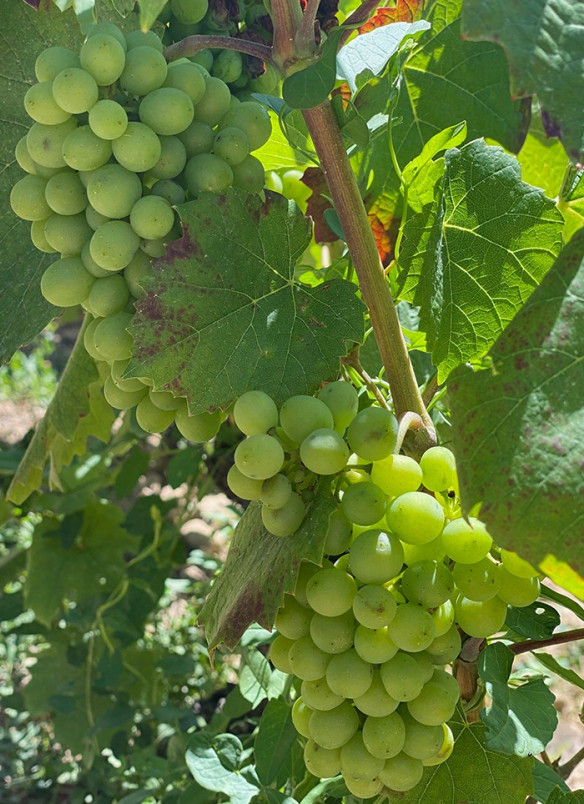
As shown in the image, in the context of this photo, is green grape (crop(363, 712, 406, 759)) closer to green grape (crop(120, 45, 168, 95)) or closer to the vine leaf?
the vine leaf

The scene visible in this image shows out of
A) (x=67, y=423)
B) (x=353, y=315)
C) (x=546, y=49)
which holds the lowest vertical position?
(x=67, y=423)

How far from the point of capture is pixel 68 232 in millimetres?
617

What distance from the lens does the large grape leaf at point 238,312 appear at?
589 mm

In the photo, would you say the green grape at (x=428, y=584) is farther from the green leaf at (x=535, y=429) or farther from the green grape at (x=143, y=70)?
the green grape at (x=143, y=70)

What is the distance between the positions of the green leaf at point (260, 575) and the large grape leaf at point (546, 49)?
0.91 feet

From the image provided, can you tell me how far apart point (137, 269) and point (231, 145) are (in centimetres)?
11

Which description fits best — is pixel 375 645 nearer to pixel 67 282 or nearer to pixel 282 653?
pixel 282 653

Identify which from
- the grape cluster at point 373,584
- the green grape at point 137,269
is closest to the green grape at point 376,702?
the grape cluster at point 373,584

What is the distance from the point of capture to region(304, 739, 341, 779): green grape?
593 millimetres

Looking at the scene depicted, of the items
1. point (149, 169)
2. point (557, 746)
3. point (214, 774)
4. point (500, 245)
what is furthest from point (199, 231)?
point (557, 746)

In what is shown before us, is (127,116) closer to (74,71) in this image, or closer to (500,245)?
(74,71)

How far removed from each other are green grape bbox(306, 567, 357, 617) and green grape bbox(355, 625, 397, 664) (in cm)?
2

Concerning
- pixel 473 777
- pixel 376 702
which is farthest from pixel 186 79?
pixel 473 777

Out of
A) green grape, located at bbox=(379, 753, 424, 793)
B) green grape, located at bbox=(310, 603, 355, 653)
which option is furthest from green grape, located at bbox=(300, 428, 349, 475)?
green grape, located at bbox=(379, 753, 424, 793)
